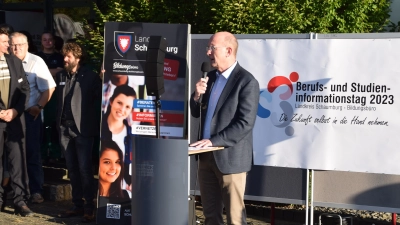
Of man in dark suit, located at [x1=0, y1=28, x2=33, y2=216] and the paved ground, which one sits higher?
man in dark suit, located at [x1=0, y1=28, x2=33, y2=216]

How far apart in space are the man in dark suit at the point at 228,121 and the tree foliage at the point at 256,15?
112 inches

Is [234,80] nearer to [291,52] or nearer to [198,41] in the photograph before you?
[291,52]

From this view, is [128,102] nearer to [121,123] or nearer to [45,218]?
[121,123]

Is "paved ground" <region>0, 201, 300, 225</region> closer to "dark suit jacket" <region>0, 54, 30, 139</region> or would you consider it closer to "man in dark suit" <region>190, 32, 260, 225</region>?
"dark suit jacket" <region>0, 54, 30, 139</region>

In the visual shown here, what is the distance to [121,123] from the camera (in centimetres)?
883

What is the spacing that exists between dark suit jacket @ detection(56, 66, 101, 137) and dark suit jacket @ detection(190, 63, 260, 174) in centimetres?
293

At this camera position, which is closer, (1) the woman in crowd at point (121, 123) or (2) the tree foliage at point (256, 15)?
(1) the woman in crowd at point (121, 123)

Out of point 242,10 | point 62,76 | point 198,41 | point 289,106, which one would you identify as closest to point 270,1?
point 242,10

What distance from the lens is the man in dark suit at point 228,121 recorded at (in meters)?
6.42

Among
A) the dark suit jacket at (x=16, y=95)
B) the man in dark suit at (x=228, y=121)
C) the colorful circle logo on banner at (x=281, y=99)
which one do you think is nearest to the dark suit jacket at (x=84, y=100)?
the dark suit jacket at (x=16, y=95)

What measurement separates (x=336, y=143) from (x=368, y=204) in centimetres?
68

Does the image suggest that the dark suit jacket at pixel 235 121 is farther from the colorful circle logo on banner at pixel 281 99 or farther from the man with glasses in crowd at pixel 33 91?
the man with glasses in crowd at pixel 33 91

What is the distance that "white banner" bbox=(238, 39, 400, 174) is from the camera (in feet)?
24.8

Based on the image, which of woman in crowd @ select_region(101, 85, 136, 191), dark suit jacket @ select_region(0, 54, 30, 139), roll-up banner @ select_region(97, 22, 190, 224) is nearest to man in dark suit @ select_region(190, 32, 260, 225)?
roll-up banner @ select_region(97, 22, 190, 224)
